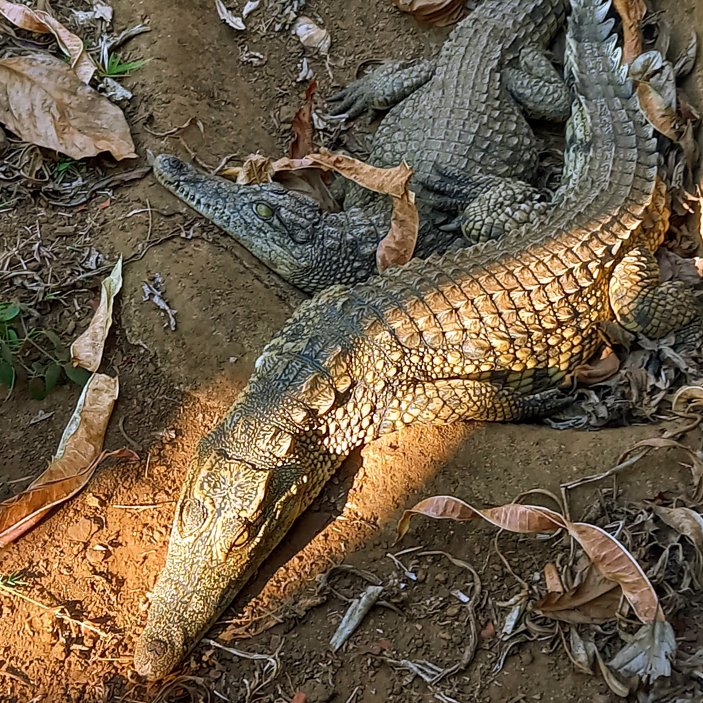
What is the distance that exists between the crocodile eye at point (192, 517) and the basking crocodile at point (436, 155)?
1.40 m

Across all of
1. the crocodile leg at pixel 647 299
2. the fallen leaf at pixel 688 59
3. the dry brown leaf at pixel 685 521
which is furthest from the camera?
the fallen leaf at pixel 688 59

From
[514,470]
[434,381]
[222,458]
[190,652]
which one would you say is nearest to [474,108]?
[434,381]

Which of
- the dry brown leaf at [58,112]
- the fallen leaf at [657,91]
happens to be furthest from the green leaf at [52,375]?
the fallen leaf at [657,91]

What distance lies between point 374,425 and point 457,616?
76 centimetres

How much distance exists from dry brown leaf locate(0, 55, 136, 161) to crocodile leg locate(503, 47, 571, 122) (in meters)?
1.91

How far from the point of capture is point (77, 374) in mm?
2723

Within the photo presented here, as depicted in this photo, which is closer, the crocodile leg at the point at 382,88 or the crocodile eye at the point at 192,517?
the crocodile eye at the point at 192,517

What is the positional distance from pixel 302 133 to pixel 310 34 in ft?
2.46

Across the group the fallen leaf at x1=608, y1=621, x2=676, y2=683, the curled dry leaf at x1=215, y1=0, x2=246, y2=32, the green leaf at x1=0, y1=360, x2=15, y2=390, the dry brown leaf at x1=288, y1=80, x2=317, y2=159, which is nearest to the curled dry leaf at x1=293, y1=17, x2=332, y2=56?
the curled dry leaf at x1=215, y1=0, x2=246, y2=32

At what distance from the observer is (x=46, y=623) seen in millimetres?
2246

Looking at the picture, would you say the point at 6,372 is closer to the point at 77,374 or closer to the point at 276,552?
the point at 77,374

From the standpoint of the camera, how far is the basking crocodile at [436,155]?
3.46 m

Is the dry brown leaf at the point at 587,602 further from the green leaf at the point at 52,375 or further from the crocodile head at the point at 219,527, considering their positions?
the green leaf at the point at 52,375

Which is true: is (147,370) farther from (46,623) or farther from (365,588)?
(365,588)
